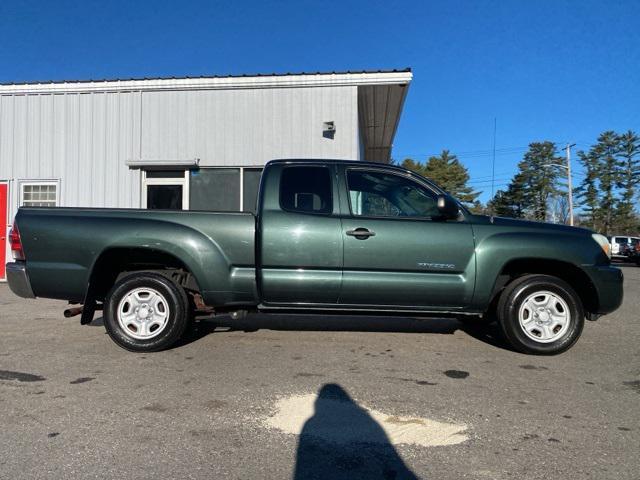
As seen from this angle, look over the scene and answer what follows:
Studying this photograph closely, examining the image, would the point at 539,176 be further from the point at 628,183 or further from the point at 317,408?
the point at 317,408

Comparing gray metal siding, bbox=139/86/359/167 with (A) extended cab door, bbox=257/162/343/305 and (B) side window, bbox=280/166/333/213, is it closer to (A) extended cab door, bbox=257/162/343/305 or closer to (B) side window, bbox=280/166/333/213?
(B) side window, bbox=280/166/333/213

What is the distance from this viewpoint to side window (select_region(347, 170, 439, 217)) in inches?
189

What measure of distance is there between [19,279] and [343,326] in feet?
12.0

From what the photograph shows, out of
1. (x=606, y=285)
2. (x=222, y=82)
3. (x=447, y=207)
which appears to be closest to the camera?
(x=447, y=207)

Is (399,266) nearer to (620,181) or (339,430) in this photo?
(339,430)

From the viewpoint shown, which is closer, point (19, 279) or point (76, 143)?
point (19, 279)

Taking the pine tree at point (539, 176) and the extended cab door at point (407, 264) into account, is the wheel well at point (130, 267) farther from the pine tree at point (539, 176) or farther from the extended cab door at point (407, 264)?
the pine tree at point (539, 176)

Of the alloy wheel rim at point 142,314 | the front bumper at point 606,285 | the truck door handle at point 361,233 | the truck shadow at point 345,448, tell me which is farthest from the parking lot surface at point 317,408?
the truck door handle at point 361,233

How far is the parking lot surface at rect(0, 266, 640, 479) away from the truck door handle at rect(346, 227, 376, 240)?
1202mm

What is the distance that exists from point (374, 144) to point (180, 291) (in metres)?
15.0

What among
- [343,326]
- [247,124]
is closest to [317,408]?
[343,326]

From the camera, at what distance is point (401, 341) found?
17.8 feet

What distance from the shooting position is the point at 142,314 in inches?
189

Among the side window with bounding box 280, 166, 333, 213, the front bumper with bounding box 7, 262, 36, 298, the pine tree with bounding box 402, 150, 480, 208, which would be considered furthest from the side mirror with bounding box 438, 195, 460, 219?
the pine tree with bounding box 402, 150, 480, 208
